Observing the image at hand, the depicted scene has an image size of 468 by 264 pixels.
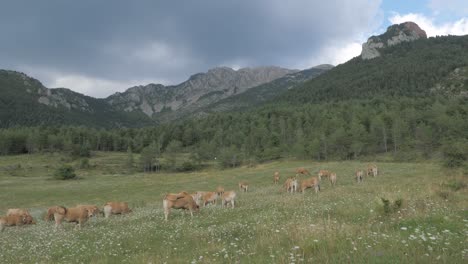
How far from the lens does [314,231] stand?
36.1ft

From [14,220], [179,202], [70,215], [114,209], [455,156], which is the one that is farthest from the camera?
[455,156]

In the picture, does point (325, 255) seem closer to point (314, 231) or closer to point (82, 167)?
point (314, 231)

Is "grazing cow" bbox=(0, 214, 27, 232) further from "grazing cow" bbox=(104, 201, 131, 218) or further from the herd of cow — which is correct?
"grazing cow" bbox=(104, 201, 131, 218)

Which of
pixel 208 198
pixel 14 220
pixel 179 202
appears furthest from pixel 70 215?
pixel 208 198

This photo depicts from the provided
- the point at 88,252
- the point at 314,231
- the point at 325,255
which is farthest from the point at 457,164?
the point at 88,252

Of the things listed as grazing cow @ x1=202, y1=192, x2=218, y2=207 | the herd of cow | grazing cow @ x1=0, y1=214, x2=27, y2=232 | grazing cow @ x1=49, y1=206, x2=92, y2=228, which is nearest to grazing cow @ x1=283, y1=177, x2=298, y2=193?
the herd of cow

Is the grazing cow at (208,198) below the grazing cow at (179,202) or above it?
below

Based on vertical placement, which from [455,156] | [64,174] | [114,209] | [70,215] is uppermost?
[455,156]

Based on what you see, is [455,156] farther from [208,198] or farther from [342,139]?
[342,139]

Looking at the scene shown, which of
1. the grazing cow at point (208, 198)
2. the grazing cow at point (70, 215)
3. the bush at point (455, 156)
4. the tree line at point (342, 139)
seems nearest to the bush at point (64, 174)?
the tree line at point (342, 139)

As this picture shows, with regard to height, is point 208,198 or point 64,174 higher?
point 208,198

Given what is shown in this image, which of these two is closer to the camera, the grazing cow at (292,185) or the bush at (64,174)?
the grazing cow at (292,185)

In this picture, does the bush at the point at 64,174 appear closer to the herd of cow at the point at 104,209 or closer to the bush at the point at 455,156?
the herd of cow at the point at 104,209

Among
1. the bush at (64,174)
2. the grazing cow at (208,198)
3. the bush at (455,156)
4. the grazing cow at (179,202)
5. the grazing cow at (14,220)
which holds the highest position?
the bush at (455,156)
